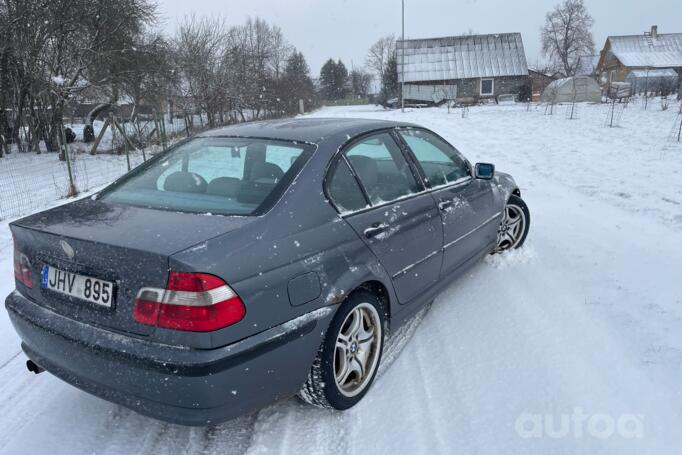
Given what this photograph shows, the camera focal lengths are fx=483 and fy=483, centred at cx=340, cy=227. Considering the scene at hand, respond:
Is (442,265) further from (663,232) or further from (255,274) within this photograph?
(663,232)

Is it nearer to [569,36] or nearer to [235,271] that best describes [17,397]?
[235,271]

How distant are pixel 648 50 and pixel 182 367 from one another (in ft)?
222

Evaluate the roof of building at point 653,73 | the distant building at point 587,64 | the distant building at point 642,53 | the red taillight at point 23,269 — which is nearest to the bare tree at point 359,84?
the distant building at point 587,64

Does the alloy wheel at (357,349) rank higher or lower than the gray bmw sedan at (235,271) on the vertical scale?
lower

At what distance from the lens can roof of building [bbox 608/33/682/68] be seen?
5375 centimetres

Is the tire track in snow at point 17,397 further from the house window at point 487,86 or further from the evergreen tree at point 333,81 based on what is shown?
the evergreen tree at point 333,81

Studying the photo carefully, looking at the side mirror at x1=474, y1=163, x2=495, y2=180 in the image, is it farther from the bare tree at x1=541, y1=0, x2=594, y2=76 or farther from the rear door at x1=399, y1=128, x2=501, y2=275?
the bare tree at x1=541, y1=0, x2=594, y2=76

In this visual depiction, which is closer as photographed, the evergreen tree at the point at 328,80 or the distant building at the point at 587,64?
the distant building at the point at 587,64

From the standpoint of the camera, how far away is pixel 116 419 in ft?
8.40

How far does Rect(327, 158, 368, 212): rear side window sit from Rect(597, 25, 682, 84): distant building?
60350 millimetres

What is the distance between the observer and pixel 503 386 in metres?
2.74

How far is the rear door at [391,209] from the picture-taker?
2.72 meters

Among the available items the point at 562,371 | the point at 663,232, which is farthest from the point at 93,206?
the point at 663,232

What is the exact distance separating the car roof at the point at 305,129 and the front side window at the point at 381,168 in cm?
10
